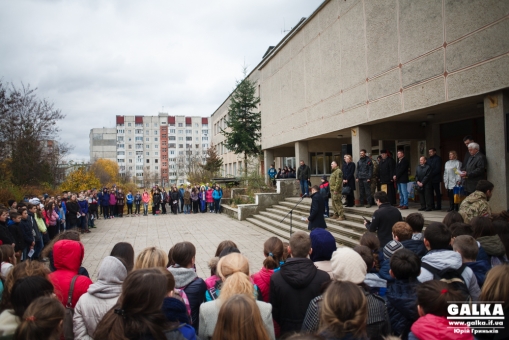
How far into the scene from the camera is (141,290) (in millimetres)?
2205

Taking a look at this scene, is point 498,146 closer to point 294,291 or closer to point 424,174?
point 424,174

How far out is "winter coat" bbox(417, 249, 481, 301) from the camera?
3.40 meters

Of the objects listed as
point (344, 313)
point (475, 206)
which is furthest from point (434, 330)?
point (475, 206)

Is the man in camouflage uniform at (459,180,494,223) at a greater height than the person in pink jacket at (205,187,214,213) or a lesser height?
greater

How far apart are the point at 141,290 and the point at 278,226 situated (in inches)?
511

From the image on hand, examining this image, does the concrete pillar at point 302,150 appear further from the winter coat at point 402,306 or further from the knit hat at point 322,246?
the winter coat at point 402,306

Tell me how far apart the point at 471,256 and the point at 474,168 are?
5248mm

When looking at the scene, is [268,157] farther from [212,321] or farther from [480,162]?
[212,321]

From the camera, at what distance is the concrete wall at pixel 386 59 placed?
798 cm

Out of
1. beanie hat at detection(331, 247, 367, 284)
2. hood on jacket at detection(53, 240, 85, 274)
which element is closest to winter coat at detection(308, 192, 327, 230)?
beanie hat at detection(331, 247, 367, 284)

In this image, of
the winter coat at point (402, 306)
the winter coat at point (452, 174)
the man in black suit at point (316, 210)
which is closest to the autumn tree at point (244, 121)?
the man in black suit at point (316, 210)

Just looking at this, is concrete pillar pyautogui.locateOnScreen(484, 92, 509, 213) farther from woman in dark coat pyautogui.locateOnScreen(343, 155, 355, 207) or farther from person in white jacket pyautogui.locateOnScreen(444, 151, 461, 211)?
woman in dark coat pyautogui.locateOnScreen(343, 155, 355, 207)

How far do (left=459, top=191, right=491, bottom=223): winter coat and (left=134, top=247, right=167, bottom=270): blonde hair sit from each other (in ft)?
18.0

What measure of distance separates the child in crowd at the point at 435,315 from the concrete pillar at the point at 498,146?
Answer: 6.64 meters
